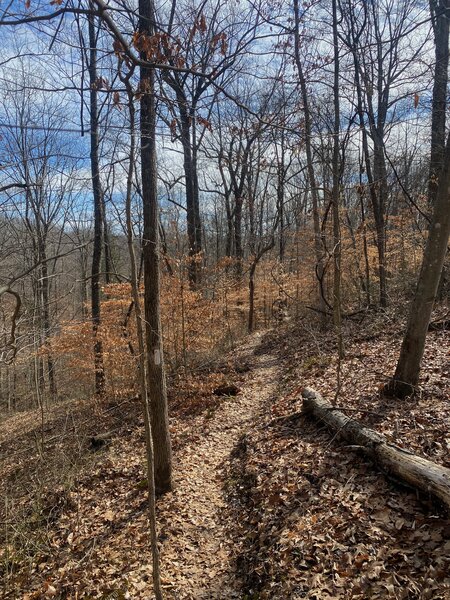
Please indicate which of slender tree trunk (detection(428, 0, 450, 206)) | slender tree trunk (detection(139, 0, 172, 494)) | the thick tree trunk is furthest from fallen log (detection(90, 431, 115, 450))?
slender tree trunk (detection(428, 0, 450, 206))

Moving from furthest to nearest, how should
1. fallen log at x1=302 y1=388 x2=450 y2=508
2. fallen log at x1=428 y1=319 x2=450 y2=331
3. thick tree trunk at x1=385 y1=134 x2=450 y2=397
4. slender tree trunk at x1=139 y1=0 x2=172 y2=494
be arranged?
fallen log at x1=428 y1=319 x2=450 y2=331 → thick tree trunk at x1=385 y1=134 x2=450 y2=397 → slender tree trunk at x1=139 y1=0 x2=172 y2=494 → fallen log at x1=302 y1=388 x2=450 y2=508

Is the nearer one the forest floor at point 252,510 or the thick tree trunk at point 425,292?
the forest floor at point 252,510

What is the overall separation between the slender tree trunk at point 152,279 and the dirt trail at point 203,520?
51 centimetres

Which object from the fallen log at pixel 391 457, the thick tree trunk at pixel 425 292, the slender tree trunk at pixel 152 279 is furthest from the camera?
the thick tree trunk at pixel 425 292

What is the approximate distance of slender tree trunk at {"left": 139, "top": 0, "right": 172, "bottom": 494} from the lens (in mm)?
4786

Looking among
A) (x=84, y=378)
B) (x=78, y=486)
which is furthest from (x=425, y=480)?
(x=84, y=378)

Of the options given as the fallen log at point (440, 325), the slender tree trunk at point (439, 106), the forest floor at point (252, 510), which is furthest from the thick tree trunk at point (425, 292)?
the slender tree trunk at point (439, 106)

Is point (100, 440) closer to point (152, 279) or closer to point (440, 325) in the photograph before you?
point (152, 279)

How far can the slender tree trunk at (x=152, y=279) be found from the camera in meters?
4.79

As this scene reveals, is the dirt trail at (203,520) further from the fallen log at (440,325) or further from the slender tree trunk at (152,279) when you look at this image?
the fallen log at (440,325)

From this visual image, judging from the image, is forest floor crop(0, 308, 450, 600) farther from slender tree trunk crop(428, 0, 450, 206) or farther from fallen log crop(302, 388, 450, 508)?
slender tree trunk crop(428, 0, 450, 206)

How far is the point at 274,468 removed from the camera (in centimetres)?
534

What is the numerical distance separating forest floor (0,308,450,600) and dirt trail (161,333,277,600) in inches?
0.7

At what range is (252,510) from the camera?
4828mm
